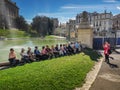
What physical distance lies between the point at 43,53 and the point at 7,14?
307 ft

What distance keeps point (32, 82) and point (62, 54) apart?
987 centimetres

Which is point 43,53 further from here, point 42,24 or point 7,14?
point 7,14

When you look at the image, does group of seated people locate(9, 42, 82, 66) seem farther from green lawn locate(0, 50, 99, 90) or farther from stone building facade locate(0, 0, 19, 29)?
stone building facade locate(0, 0, 19, 29)

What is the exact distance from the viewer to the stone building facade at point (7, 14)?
101037 mm

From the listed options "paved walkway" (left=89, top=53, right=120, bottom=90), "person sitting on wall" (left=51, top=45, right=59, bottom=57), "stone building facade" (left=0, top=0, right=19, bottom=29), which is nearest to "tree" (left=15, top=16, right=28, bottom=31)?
"stone building facade" (left=0, top=0, right=19, bottom=29)

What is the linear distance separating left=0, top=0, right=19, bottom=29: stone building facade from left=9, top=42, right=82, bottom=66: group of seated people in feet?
259

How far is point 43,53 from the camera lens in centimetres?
1725

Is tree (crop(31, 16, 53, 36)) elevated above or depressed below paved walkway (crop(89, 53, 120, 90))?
above

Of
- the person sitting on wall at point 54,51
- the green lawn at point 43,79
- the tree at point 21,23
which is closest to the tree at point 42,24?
the tree at point 21,23

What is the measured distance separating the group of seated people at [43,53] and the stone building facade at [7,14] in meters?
78.8

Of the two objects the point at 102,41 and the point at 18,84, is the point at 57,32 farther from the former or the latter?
the point at 18,84

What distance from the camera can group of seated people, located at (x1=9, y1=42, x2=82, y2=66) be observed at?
14.7m

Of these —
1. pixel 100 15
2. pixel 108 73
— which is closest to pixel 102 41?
pixel 108 73

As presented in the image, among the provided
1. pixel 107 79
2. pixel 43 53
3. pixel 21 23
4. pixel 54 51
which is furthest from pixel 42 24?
pixel 107 79
